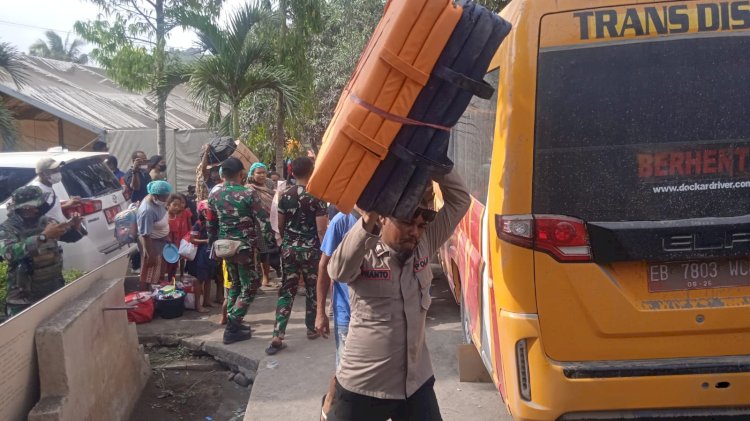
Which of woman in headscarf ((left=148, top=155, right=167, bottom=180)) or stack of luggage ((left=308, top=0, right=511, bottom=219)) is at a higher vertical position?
stack of luggage ((left=308, top=0, right=511, bottom=219))

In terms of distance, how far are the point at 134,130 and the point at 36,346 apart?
49.4 feet

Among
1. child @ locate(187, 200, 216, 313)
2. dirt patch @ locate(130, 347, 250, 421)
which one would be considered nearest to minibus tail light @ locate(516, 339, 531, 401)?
dirt patch @ locate(130, 347, 250, 421)

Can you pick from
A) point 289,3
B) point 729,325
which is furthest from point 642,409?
point 289,3

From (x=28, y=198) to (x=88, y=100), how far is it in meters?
15.3

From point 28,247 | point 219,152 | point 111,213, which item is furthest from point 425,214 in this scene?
point 219,152

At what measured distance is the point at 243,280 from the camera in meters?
6.50

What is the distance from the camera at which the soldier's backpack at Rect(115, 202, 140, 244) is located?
26.4 ft

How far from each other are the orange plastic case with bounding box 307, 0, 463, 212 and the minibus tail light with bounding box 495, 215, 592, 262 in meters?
0.83

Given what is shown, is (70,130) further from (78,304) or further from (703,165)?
(703,165)

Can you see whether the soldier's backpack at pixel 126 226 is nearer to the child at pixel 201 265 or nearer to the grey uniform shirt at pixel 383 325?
the child at pixel 201 265

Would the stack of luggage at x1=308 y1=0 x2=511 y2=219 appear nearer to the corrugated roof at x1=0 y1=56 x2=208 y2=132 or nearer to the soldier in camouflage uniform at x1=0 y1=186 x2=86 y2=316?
the soldier in camouflage uniform at x1=0 y1=186 x2=86 y2=316

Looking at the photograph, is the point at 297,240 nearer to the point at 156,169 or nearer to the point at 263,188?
the point at 263,188

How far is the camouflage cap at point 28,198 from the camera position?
505cm

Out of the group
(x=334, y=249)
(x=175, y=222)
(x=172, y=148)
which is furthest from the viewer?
(x=172, y=148)
